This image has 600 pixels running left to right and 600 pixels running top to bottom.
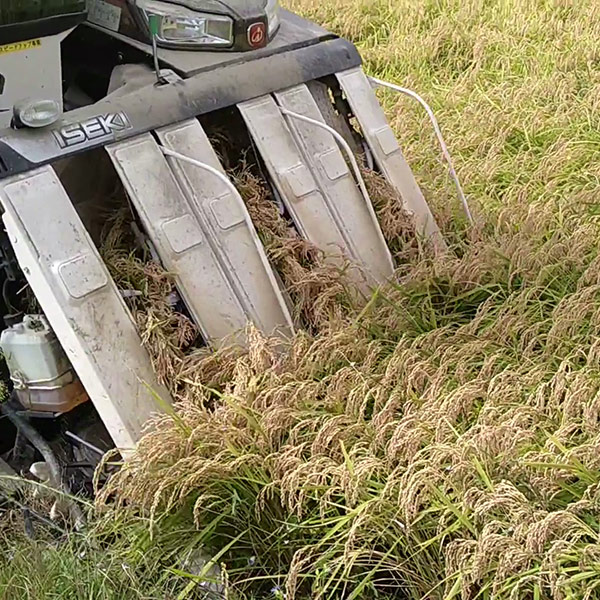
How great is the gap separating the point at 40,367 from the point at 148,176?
603mm

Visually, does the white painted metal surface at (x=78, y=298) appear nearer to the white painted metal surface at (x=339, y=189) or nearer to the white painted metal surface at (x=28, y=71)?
the white painted metal surface at (x=28, y=71)

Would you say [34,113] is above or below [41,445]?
above

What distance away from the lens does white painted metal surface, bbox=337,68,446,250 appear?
10.6 feet

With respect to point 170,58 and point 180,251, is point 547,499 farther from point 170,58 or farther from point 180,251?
point 170,58

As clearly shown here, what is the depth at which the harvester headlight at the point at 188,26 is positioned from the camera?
2967mm

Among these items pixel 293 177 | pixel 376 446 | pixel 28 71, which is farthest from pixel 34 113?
pixel 376 446

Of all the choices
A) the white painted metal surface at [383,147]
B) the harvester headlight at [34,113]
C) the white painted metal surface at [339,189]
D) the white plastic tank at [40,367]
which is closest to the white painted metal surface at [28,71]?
the harvester headlight at [34,113]

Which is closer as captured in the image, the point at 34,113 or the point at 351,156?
the point at 34,113

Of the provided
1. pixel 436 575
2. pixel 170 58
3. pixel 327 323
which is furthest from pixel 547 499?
pixel 170 58

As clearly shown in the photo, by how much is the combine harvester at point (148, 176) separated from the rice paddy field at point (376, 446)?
0.10 m

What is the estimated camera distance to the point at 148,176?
2619 millimetres

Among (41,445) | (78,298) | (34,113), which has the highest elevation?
(34,113)

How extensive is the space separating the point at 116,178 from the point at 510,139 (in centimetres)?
225

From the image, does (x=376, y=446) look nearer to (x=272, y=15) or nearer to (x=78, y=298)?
(x=78, y=298)
